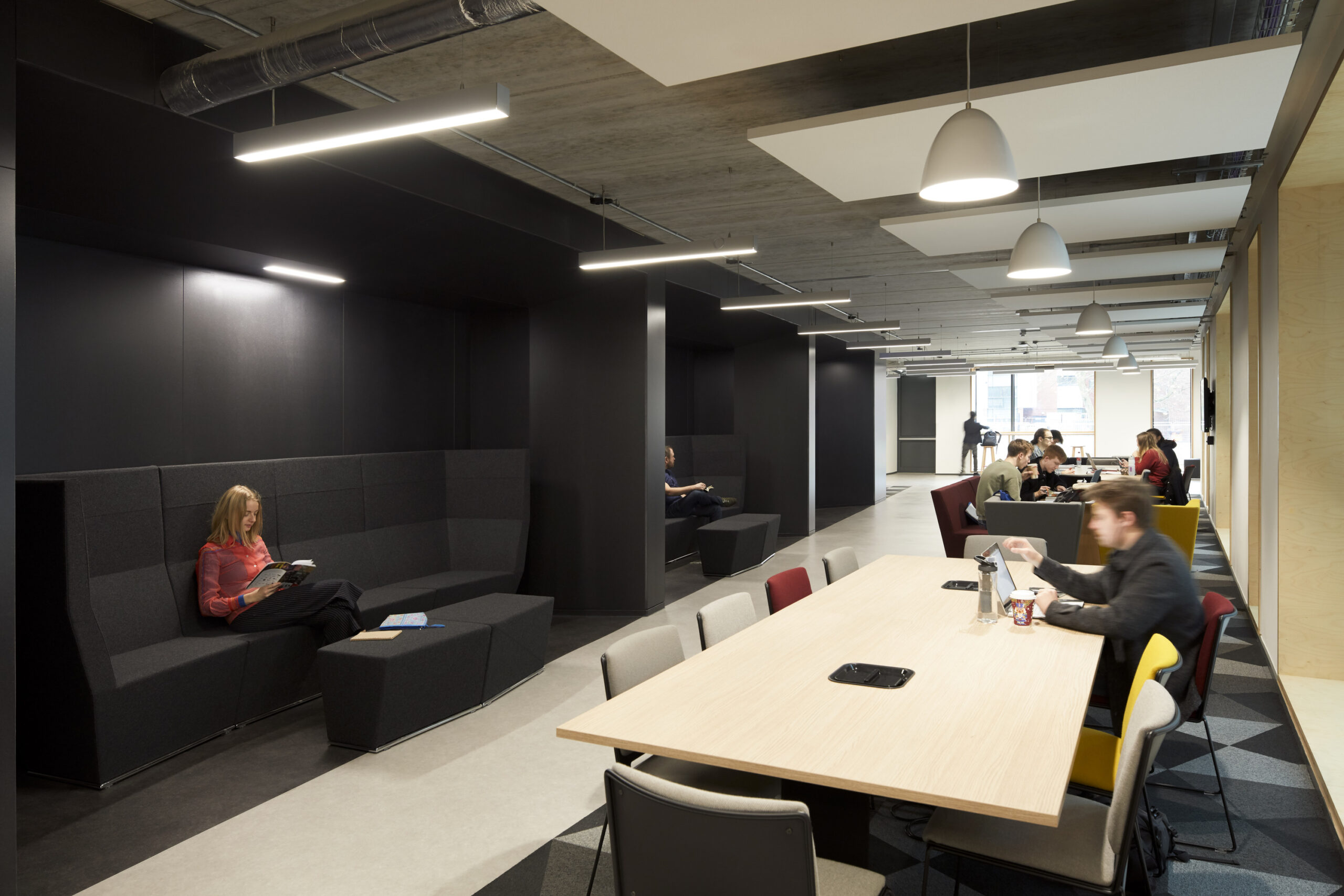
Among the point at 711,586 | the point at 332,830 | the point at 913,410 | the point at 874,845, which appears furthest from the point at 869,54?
the point at 913,410

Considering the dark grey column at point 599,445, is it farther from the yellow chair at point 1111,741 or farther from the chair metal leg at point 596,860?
the yellow chair at point 1111,741

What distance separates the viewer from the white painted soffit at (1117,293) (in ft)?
28.7

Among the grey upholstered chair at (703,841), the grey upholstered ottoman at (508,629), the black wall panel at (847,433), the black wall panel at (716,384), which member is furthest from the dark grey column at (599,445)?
the black wall panel at (847,433)

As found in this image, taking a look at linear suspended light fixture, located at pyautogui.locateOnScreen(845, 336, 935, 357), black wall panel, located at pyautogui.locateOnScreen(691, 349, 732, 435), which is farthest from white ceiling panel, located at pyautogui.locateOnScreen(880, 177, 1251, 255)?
black wall panel, located at pyautogui.locateOnScreen(691, 349, 732, 435)

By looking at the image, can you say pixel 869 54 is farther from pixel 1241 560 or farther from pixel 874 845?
pixel 1241 560

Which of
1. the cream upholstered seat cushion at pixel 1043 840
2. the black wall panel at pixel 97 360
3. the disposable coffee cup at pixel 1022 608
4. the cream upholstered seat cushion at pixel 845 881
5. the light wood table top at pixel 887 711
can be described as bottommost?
the cream upholstered seat cushion at pixel 1043 840

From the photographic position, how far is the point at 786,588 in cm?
420

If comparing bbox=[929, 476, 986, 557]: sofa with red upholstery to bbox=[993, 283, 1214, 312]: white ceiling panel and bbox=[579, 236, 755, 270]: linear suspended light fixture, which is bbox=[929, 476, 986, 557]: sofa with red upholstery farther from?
bbox=[579, 236, 755, 270]: linear suspended light fixture

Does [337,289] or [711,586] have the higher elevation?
[337,289]

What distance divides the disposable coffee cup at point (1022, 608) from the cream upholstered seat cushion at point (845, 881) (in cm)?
161

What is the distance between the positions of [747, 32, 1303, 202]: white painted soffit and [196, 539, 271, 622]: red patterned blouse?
3.64 meters

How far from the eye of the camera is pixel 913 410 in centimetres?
2631

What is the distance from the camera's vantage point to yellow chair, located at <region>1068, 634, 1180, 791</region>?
2559 mm

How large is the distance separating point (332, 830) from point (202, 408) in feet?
11.0
